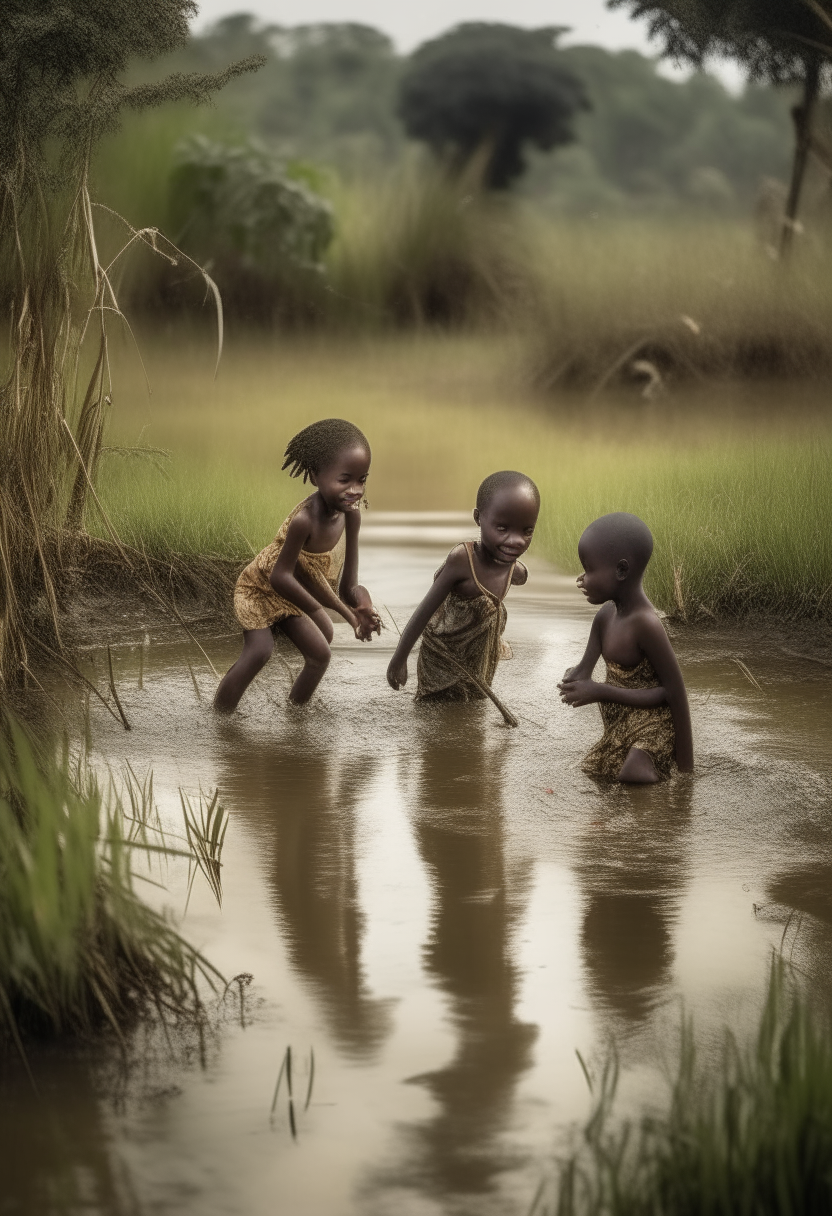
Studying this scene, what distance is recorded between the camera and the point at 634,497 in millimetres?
7574

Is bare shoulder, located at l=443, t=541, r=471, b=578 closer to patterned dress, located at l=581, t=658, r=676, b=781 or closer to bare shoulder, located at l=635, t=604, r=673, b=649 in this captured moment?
patterned dress, located at l=581, t=658, r=676, b=781

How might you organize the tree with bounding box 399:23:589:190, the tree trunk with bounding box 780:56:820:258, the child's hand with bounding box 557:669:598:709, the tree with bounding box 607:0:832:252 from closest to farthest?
the child's hand with bounding box 557:669:598:709 → the tree with bounding box 607:0:832:252 → the tree trunk with bounding box 780:56:820:258 → the tree with bounding box 399:23:589:190

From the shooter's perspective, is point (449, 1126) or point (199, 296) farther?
point (199, 296)

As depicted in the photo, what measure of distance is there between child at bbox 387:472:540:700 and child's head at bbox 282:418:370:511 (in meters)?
0.36

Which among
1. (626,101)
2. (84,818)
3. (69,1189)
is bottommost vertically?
(69,1189)

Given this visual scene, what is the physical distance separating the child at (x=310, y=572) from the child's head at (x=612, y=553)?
2.93 ft

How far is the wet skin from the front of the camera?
4473 millimetres

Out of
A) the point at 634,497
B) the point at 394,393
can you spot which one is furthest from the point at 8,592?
the point at 394,393

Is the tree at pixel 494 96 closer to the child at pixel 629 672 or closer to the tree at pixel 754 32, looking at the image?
the tree at pixel 754 32

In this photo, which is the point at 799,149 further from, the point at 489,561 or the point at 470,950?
the point at 470,950

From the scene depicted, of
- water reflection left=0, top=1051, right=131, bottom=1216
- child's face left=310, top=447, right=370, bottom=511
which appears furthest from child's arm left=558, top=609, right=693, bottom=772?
water reflection left=0, top=1051, right=131, bottom=1216

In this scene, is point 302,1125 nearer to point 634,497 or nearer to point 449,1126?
point 449,1126

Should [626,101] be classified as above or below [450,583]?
above

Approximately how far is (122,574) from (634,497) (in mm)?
2622
